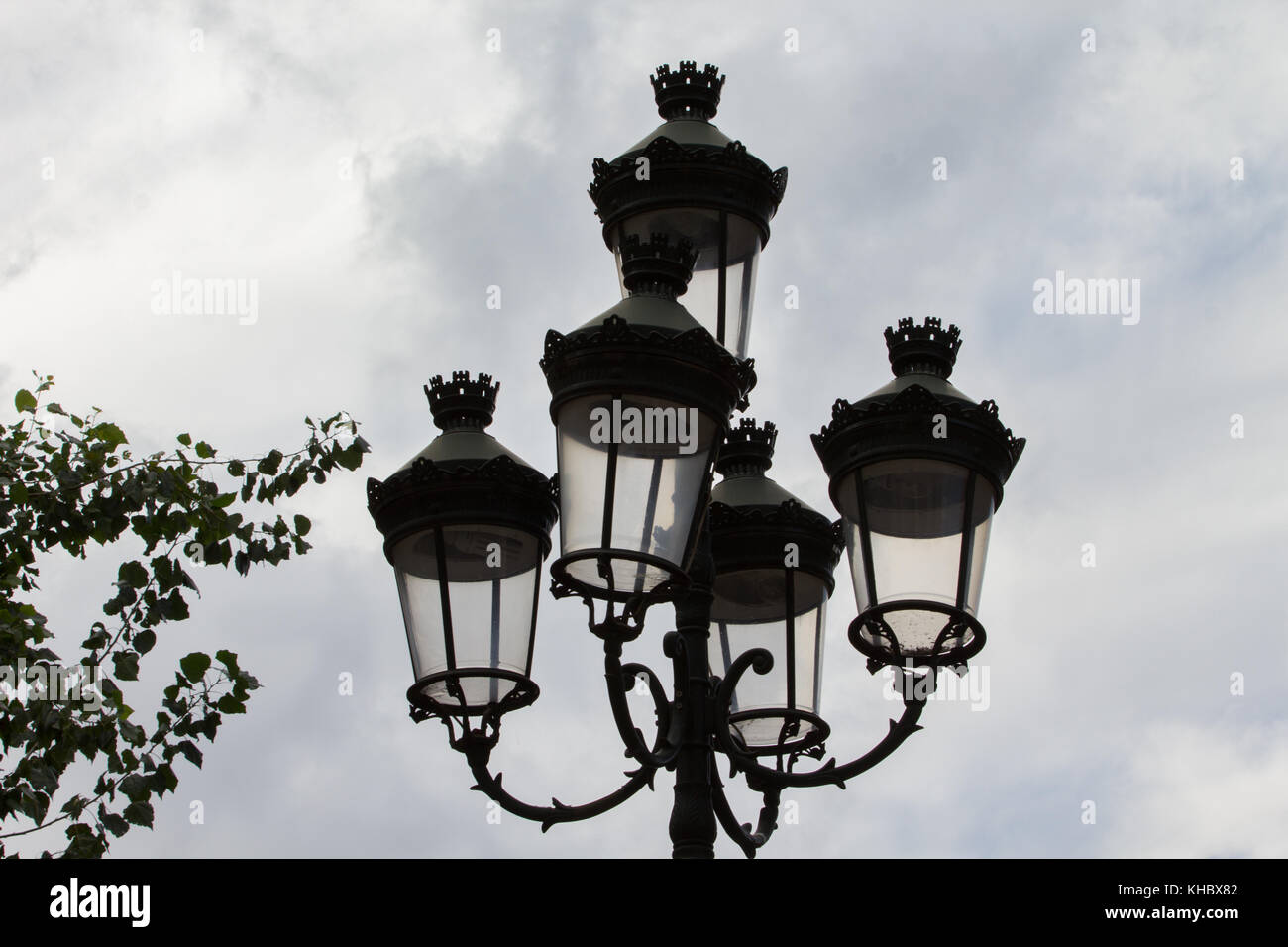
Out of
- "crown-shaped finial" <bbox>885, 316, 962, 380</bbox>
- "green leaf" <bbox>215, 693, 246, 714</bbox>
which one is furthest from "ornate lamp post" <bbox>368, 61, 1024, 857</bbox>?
"green leaf" <bbox>215, 693, 246, 714</bbox>

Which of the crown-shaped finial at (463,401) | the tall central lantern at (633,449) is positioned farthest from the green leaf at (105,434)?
the tall central lantern at (633,449)

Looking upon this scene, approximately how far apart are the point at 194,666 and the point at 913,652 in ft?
11.4

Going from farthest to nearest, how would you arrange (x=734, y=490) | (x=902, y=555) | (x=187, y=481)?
(x=187, y=481) → (x=734, y=490) → (x=902, y=555)

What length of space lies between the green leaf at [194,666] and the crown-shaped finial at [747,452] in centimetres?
255

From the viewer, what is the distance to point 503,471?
20.2 feet

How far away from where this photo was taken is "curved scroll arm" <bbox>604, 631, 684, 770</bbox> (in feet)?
18.0

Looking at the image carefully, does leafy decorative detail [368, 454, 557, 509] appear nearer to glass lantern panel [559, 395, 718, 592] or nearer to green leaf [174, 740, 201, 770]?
glass lantern panel [559, 395, 718, 592]

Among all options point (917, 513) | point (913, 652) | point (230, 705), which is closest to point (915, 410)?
point (917, 513)

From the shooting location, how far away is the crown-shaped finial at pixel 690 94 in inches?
293

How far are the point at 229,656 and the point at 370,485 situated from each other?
179cm

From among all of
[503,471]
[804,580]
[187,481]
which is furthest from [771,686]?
[187,481]

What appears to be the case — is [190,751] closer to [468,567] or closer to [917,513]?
[468,567]

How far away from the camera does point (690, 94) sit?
7.48m
